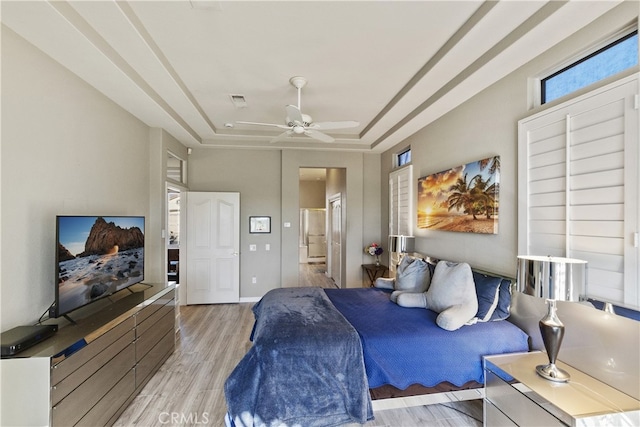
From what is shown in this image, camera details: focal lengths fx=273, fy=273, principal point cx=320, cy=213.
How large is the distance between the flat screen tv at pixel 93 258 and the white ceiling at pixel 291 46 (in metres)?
1.28

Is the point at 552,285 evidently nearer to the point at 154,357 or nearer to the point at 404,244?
the point at 404,244

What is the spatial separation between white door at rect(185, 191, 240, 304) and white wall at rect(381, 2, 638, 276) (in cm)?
331

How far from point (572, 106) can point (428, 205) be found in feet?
6.18

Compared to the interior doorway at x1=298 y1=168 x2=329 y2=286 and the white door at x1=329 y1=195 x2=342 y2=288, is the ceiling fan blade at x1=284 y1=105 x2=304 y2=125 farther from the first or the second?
the interior doorway at x1=298 y1=168 x2=329 y2=286

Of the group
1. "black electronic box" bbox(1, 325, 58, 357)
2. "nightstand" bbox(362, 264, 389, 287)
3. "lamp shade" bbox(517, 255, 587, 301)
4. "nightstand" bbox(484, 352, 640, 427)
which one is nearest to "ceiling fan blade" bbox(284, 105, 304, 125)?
"lamp shade" bbox(517, 255, 587, 301)

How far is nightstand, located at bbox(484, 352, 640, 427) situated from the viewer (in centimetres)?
142

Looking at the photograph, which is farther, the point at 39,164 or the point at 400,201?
the point at 400,201

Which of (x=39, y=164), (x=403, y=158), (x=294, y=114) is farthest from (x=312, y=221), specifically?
(x=39, y=164)

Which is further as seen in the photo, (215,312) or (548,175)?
(215,312)

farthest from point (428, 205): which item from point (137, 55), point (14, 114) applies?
point (14, 114)

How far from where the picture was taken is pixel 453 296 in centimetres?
232

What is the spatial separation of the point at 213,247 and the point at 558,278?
4.61m

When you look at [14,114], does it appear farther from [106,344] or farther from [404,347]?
[404,347]

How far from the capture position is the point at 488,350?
2061 millimetres
